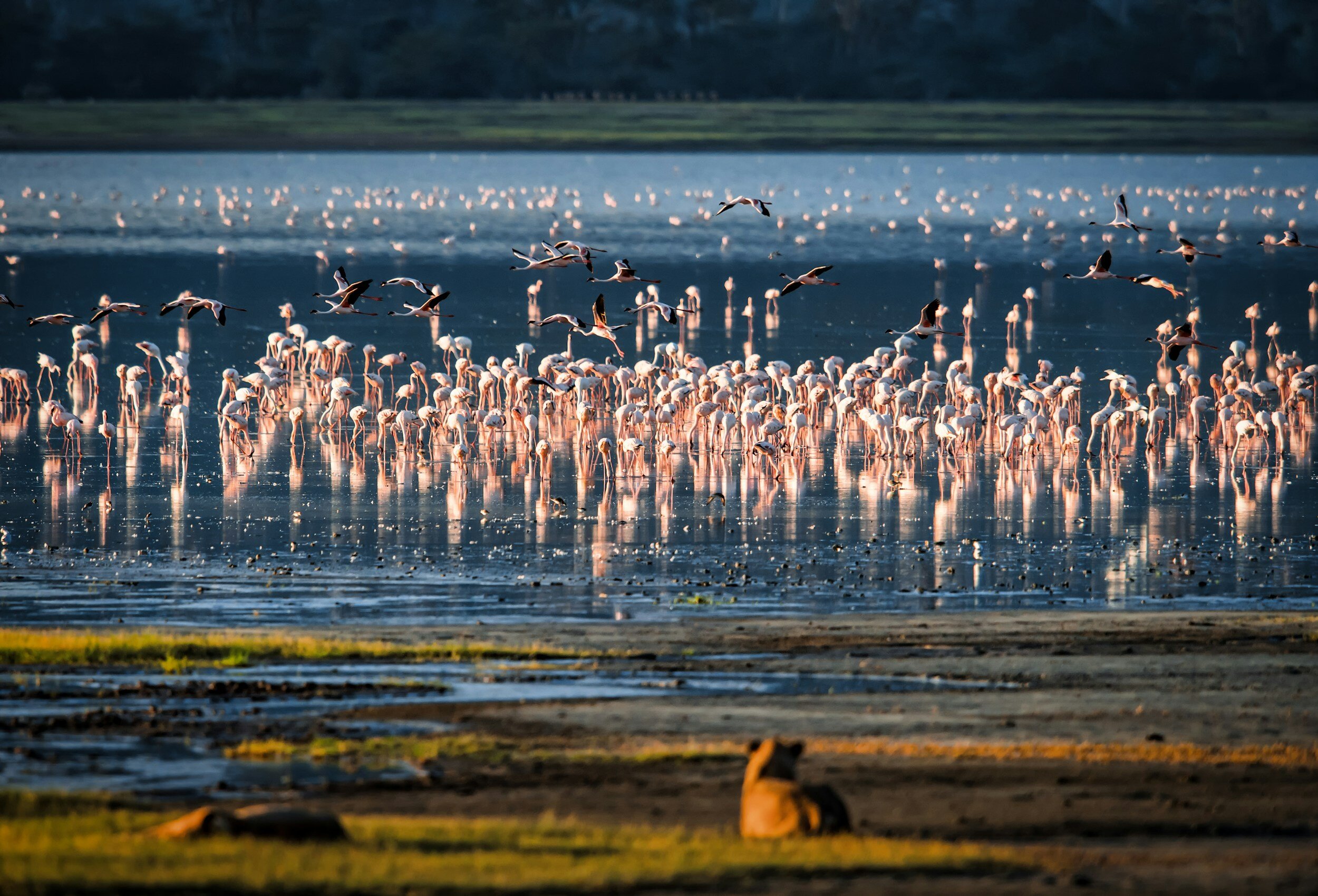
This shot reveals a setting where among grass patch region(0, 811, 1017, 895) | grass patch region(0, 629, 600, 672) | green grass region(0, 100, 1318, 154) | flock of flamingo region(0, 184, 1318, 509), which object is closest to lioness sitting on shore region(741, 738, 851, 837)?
grass patch region(0, 811, 1017, 895)

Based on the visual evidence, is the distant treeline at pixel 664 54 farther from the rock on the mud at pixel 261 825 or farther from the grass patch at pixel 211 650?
the rock on the mud at pixel 261 825

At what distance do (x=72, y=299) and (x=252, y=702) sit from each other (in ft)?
128

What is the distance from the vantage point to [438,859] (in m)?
10.4

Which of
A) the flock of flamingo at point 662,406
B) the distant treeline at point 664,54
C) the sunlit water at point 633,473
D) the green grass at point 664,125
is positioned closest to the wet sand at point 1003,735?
the sunlit water at point 633,473

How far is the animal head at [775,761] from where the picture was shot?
11.1 meters

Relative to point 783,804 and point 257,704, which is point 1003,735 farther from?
point 257,704

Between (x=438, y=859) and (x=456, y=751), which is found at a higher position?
(x=456, y=751)

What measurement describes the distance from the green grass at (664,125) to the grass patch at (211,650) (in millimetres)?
97200

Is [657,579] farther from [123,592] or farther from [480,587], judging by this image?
[123,592]

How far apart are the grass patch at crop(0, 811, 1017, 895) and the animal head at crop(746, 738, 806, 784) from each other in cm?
38

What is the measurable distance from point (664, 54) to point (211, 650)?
136 metres

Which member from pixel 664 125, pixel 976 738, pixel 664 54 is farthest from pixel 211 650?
pixel 664 54

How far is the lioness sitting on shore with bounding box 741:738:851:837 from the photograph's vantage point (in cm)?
1106

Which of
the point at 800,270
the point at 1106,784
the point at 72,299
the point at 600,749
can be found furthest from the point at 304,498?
the point at 800,270
